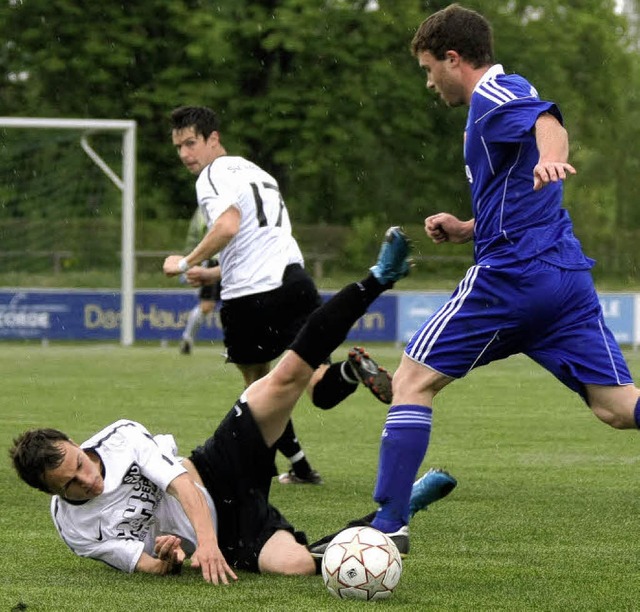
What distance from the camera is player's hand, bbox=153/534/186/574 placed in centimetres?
538

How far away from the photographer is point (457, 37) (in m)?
5.64

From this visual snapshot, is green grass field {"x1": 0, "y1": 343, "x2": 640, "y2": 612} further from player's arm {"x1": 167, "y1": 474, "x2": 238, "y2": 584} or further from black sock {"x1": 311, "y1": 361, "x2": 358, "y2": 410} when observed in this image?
black sock {"x1": 311, "y1": 361, "x2": 358, "y2": 410}

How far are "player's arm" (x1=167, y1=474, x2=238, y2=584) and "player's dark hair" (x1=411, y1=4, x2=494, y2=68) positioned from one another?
6.44 ft

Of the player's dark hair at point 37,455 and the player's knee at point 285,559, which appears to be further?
the player's knee at point 285,559

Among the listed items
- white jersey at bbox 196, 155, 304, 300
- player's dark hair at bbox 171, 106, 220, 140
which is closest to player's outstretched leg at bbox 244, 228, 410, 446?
white jersey at bbox 196, 155, 304, 300

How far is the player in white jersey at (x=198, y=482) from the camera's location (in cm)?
531

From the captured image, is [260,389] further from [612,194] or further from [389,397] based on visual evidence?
[612,194]

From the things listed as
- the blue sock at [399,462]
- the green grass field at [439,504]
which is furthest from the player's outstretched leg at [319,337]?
the green grass field at [439,504]

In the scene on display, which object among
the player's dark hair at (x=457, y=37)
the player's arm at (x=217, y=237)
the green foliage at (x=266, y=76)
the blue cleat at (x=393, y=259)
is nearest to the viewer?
the player's dark hair at (x=457, y=37)

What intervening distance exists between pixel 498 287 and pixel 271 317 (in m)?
3.02

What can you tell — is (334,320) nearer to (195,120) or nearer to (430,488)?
(430,488)

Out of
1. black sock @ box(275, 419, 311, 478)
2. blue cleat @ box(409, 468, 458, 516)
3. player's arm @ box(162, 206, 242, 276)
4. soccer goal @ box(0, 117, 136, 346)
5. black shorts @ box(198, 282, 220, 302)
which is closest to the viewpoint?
blue cleat @ box(409, 468, 458, 516)

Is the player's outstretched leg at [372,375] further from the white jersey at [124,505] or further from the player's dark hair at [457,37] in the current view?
the player's dark hair at [457,37]

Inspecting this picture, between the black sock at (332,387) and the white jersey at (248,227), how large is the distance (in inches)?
40.8
